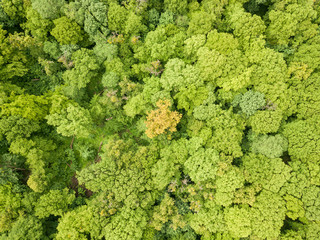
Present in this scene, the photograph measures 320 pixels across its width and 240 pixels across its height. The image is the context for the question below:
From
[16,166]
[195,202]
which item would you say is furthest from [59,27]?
[195,202]

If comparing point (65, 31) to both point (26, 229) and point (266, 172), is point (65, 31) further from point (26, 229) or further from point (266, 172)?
point (266, 172)

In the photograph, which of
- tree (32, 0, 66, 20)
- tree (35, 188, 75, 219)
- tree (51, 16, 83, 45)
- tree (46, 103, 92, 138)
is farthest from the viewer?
tree (51, 16, 83, 45)

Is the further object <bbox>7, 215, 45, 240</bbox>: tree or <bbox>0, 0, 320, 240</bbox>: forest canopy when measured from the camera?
<bbox>0, 0, 320, 240</bbox>: forest canopy

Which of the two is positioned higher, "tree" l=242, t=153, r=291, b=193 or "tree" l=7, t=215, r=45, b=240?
"tree" l=242, t=153, r=291, b=193

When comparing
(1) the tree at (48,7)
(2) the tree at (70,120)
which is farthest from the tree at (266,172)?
(1) the tree at (48,7)

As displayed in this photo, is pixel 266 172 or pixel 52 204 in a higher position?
pixel 266 172

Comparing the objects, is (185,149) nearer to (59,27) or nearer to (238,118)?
(238,118)

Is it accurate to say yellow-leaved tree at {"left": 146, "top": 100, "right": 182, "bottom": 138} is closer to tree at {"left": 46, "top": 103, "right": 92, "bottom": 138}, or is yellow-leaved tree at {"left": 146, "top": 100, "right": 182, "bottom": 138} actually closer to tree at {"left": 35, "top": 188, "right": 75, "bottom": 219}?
tree at {"left": 46, "top": 103, "right": 92, "bottom": 138}

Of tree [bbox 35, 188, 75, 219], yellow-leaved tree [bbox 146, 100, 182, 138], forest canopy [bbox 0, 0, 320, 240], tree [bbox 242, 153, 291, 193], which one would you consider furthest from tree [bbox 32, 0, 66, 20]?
tree [bbox 242, 153, 291, 193]

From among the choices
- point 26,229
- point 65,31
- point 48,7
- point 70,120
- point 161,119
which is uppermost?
point 48,7

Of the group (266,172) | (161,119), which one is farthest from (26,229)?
(266,172)
